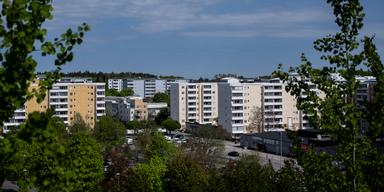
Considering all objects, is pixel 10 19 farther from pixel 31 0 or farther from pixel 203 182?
pixel 203 182

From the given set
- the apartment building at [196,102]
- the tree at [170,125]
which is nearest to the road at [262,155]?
the tree at [170,125]

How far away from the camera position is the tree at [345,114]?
4.30 m

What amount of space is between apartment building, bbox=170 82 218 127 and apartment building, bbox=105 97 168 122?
6.07 metres

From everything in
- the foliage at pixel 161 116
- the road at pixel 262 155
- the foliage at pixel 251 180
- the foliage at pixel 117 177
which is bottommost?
the road at pixel 262 155

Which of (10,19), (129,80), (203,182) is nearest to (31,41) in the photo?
(10,19)

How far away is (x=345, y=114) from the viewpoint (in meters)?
4.34

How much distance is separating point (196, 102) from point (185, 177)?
38.1 m

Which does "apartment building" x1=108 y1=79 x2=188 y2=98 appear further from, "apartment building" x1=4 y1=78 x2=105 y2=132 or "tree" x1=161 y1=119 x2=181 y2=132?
"apartment building" x1=4 y1=78 x2=105 y2=132

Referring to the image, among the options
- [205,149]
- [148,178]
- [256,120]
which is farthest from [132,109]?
[148,178]

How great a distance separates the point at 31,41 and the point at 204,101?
53.1 m

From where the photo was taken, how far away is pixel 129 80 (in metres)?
95.2

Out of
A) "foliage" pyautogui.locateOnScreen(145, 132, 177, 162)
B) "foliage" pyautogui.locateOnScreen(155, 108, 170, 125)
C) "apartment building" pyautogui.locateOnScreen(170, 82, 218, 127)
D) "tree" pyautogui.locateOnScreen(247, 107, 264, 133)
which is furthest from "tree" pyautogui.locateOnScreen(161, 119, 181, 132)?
"foliage" pyautogui.locateOnScreen(145, 132, 177, 162)

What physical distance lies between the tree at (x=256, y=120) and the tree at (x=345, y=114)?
46855 millimetres

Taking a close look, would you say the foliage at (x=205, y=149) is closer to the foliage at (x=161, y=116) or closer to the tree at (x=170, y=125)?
the tree at (x=170, y=125)
